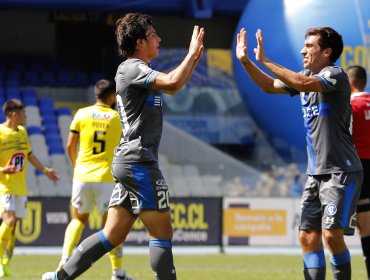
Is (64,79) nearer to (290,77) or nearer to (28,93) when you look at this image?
(28,93)

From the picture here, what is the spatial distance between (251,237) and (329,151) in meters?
11.3

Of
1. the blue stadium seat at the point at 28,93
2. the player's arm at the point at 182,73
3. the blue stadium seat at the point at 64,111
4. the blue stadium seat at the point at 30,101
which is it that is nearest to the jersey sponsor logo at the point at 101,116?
the player's arm at the point at 182,73

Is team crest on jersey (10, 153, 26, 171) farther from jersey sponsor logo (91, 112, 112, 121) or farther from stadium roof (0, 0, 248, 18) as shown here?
stadium roof (0, 0, 248, 18)

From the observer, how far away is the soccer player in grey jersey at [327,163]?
802 centimetres

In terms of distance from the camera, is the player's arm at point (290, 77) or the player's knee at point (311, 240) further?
the player's knee at point (311, 240)

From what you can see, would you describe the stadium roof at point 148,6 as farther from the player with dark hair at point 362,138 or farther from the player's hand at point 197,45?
the player's hand at point 197,45

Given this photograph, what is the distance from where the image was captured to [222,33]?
30.4 m

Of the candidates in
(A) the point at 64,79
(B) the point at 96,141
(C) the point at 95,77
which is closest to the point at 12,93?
(A) the point at 64,79

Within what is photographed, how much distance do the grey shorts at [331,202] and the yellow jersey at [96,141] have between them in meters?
3.79

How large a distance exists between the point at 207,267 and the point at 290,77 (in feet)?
22.5

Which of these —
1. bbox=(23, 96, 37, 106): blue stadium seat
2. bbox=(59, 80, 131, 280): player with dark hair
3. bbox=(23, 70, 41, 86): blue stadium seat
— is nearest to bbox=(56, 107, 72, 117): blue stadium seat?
bbox=(23, 96, 37, 106): blue stadium seat

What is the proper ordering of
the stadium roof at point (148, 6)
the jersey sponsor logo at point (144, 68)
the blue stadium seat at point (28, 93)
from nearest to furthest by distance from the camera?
the jersey sponsor logo at point (144, 68)
the blue stadium seat at point (28, 93)
the stadium roof at point (148, 6)

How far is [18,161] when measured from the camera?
1338 centimetres

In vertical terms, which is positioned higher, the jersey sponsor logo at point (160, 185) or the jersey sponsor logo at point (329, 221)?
the jersey sponsor logo at point (160, 185)
